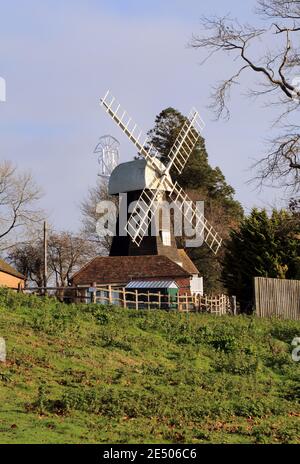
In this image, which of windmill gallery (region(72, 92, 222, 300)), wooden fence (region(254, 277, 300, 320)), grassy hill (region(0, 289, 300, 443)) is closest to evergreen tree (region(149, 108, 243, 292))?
windmill gallery (region(72, 92, 222, 300))

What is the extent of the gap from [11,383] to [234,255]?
3290 cm

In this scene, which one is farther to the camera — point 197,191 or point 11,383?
point 197,191

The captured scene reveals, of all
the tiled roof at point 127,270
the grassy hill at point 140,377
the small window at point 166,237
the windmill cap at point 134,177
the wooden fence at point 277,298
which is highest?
the windmill cap at point 134,177

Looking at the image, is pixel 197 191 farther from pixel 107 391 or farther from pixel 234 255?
pixel 107 391

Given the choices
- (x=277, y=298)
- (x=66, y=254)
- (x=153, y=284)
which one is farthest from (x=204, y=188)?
(x=277, y=298)

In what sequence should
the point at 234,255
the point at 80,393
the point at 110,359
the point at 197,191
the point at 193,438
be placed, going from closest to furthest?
the point at 193,438, the point at 80,393, the point at 110,359, the point at 234,255, the point at 197,191

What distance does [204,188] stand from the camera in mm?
70188

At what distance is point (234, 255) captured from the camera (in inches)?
1870

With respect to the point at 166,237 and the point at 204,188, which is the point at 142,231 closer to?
the point at 166,237

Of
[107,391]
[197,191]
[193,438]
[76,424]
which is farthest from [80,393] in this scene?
[197,191]

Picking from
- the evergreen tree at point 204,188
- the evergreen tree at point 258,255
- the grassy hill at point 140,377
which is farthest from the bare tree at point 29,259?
the grassy hill at point 140,377

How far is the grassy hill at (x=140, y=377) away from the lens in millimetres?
13000

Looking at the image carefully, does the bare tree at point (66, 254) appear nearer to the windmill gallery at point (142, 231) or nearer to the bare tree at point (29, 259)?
the bare tree at point (29, 259)

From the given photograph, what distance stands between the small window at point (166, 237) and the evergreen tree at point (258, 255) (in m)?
7.94
